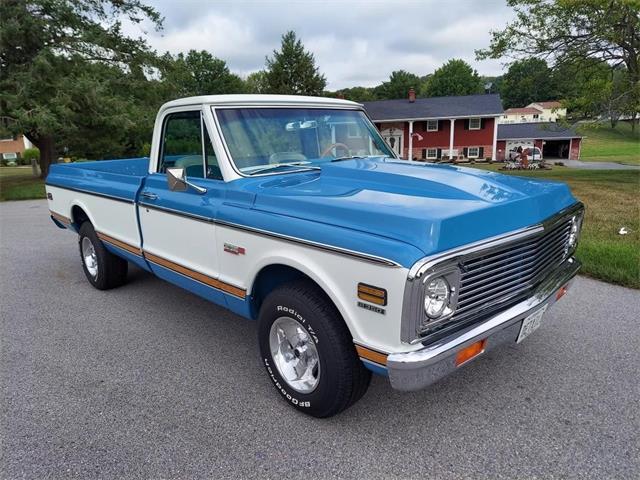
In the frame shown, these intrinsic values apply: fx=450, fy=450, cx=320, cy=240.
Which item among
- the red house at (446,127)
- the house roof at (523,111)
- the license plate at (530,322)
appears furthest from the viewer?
the house roof at (523,111)

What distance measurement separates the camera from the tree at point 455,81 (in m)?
71.3

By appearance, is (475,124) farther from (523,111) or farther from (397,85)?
(523,111)

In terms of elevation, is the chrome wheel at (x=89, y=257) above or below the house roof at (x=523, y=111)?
below

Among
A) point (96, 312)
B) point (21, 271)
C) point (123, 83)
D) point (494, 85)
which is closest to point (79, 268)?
point (21, 271)

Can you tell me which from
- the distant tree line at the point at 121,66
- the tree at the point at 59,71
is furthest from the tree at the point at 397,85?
the tree at the point at 59,71

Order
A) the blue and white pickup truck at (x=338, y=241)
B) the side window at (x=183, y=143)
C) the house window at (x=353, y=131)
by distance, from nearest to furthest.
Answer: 1. the blue and white pickup truck at (x=338, y=241)
2. the side window at (x=183, y=143)
3. the house window at (x=353, y=131)

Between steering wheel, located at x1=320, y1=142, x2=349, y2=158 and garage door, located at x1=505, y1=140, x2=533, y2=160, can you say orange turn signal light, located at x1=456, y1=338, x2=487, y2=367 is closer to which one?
steering wheel, located at x1=320, y1=142, x2=349, y2=158

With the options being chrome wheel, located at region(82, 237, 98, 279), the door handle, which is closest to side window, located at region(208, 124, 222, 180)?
the door handle

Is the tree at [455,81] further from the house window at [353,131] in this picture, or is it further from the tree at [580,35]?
the house window at [353,131]

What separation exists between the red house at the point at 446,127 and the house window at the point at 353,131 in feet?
103

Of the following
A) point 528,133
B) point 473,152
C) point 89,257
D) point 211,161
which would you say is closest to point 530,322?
point 211,161

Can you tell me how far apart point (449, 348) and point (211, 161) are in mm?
2132

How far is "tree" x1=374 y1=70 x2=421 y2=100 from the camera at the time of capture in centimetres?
7406

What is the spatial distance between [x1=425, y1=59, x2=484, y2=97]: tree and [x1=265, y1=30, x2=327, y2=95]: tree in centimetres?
3495
